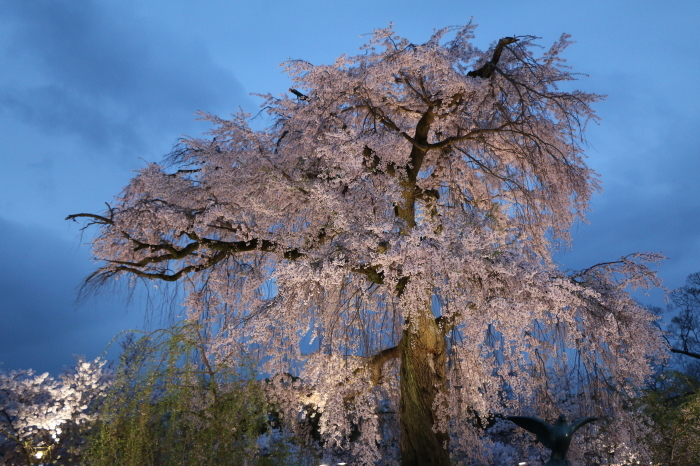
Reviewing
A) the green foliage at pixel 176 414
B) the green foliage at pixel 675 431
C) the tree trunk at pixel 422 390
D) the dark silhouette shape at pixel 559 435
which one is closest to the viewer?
the green foliage at pixel 176 414

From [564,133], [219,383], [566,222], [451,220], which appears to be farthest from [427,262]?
[564,133]

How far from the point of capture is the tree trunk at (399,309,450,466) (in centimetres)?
658

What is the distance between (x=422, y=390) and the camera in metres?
6.87

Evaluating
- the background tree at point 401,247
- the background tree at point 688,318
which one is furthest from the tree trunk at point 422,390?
the background tree at point 688,318

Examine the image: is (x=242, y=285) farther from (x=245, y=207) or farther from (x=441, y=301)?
(x=441, y=301)

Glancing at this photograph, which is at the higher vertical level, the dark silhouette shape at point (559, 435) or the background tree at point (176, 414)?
the background tree at point (176, 414)

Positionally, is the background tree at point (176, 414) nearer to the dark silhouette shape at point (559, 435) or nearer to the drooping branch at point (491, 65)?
the dark silhouette shape at point (559, 435)

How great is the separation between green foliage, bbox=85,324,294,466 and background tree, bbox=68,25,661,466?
147cm

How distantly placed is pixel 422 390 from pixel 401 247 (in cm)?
246

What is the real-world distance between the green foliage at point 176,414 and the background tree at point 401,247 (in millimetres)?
1465

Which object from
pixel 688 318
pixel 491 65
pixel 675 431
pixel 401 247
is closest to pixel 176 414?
pixel 401 247

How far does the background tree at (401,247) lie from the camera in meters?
5.95

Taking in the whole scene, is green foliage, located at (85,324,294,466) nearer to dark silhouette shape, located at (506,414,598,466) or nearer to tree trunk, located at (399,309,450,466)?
dark silhouette shape, located at (506,414,598,466)

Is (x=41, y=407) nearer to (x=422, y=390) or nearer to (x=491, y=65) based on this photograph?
(x=422, y=390)
